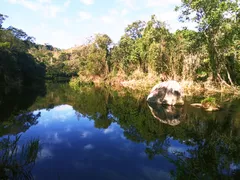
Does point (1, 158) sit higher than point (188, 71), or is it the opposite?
point (188, 71)

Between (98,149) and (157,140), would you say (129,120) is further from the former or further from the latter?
(98,149)

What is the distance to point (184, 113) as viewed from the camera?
1181cm

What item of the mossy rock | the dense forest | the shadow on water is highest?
the dense forest

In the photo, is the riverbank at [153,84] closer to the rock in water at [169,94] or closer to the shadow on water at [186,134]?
the rock in water at [169,94]

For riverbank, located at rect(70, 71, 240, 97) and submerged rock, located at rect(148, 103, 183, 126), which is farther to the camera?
riverbank, located at rect(70, 71, 240, 97)

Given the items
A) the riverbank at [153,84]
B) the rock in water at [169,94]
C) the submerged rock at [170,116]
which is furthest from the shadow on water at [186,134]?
the riverbank at [153,84]

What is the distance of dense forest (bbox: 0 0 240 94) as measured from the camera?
67.6 feet

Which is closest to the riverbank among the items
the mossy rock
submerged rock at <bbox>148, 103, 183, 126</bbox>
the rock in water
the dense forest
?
the dense forest

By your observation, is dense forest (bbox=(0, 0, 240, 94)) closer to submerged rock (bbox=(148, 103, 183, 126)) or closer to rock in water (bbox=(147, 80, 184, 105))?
rock in water (bbox=(147, 80, 184, 105))

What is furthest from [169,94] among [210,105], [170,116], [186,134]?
[186,134]

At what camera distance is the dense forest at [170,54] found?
2061 centimetres

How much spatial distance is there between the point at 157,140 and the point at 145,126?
6.41 ft

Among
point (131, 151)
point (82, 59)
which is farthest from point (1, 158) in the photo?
point (82, 59)

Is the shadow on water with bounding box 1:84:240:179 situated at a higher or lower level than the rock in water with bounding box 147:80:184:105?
lower
